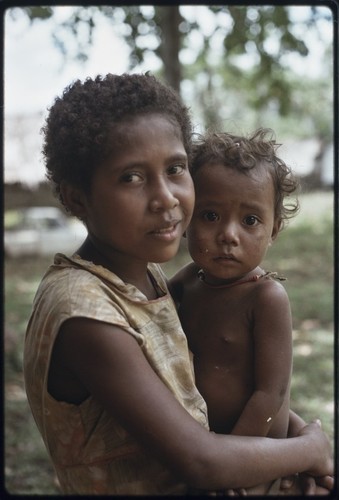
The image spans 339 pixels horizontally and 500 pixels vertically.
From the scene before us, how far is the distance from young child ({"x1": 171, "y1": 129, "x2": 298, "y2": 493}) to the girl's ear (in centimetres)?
28

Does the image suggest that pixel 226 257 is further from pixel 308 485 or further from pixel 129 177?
pixel 308 485

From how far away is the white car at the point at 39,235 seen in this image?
10.0 m

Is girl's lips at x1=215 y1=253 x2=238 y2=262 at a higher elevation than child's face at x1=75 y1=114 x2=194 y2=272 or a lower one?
lower

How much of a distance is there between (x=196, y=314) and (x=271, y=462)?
41 centimetres

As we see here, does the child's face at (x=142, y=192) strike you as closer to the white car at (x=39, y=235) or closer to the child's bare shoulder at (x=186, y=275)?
the child's bare shoulder at (x=186, y=275)

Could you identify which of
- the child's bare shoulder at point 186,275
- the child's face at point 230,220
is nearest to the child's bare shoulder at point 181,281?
the child's bare shoulder at point 186,275

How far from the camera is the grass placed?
3.78 meters

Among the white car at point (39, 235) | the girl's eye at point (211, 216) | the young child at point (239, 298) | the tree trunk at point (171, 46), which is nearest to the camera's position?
the young child at point (239, 298)

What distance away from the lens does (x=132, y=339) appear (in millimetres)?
1310

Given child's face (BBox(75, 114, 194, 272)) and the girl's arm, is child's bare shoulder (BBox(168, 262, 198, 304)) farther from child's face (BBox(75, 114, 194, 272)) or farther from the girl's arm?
the girl's arm

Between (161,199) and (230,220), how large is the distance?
271 millimetres

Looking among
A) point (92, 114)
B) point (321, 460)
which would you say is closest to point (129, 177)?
point (92, 114)

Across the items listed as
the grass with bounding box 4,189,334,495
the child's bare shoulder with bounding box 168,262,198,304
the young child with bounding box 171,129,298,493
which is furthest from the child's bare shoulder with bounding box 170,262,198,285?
the grass with bounding box 4,189,334,495

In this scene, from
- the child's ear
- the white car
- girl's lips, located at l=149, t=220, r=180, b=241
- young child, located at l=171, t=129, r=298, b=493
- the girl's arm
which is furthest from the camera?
the white car
